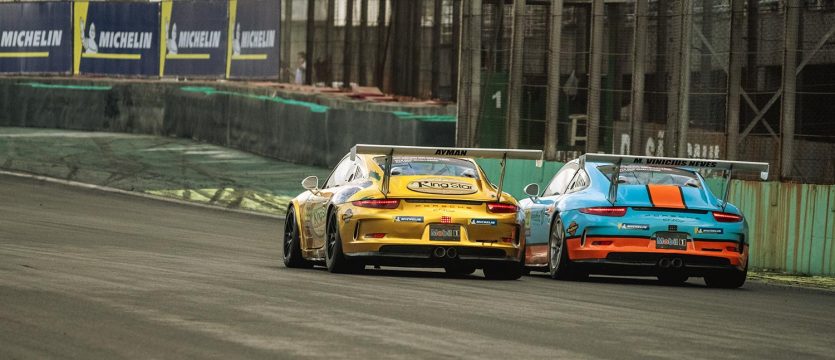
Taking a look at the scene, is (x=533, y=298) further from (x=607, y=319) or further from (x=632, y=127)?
(x=632, y=127)

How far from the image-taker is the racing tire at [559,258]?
16.0 meters

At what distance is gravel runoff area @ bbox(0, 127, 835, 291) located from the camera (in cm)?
2945

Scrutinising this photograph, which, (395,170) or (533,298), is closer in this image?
(533,298)

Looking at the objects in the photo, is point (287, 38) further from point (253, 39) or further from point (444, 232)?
point (444, 232)

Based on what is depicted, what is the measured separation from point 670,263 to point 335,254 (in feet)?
9.85

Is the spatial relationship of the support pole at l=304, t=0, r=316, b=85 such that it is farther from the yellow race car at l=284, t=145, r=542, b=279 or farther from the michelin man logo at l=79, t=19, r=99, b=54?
the yellow race car at l=284, t=145, r=542, b=279

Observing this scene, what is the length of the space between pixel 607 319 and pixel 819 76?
1046 centimetres

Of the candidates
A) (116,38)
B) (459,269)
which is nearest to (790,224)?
(459,269)

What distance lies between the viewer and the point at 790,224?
1833cm

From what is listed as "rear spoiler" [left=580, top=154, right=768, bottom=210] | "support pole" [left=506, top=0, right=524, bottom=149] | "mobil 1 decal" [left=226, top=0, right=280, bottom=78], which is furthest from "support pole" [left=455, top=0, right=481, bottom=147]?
"rear spoiler" [left=580, top=154, right=768, bottom=210]

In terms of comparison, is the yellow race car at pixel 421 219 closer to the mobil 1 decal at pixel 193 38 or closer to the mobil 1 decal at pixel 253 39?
the mobil 1 decal at pixel 253 39

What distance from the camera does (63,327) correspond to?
393 inches

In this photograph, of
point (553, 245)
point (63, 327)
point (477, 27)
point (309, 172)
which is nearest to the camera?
point (63, 327)

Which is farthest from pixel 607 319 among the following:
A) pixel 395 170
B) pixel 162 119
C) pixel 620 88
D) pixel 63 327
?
pixel 162 119
